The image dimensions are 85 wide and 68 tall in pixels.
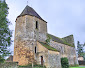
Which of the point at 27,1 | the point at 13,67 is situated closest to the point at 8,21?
the point at 13,67

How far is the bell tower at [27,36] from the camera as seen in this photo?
16.2 metres

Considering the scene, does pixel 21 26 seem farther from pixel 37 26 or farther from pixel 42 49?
pixel 42 49

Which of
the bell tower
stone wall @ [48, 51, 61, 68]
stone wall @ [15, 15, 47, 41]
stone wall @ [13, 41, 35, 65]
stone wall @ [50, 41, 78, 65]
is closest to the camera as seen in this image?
stone wall @ [48, 51, 61, 68]

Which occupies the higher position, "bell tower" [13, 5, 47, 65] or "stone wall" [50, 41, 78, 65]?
"bell tower" [13, 5, 47, 65]

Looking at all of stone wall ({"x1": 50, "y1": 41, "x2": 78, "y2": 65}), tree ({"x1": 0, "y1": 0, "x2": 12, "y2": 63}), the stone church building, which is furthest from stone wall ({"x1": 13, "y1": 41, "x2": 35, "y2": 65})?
stone wall ({"x1": 50, "y1": 41, "x2": 78, "y2": 65})

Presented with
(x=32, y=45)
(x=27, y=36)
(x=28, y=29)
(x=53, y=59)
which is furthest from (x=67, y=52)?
Result: (x=28, y=29)

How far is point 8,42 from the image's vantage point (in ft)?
36.9

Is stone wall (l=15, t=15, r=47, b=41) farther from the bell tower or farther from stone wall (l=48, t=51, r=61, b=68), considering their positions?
stone wall (l=48, t=51, r=61, b=68)

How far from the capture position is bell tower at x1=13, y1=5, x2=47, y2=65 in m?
16.2

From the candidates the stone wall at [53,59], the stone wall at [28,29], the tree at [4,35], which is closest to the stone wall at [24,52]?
the stone wall at [28,29]

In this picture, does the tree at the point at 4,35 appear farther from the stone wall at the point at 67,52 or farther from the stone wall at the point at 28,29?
the stone wall at the point at 67,52

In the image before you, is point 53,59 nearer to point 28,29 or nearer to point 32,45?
point 32,45

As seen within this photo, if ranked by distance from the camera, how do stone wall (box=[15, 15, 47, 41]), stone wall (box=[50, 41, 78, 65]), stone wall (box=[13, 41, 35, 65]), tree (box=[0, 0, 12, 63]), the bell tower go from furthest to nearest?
stone wall (box=[50, 41, 78, 65]), stone wall (box=[15, 15, 47, 41]), the bell tower, stone wall (box=[13, 41, 35, 65]), tree (box=[0, 0, 12, 63])

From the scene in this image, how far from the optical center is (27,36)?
17.1 meters
